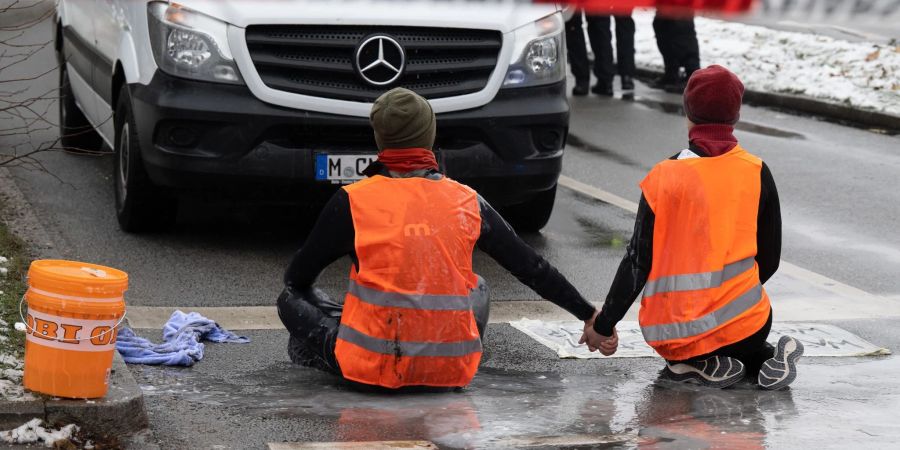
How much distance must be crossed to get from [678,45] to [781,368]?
1120 centimetres

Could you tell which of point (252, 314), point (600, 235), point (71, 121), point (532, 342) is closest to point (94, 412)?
point (252, 314)

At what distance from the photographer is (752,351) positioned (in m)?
5.63

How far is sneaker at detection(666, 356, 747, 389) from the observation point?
18.2 ft

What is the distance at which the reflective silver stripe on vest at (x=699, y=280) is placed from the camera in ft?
18.2

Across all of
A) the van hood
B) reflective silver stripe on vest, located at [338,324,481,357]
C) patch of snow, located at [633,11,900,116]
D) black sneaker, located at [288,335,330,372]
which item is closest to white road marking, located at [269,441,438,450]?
reflective silver stripe on vest, located at [338,324,481,357]

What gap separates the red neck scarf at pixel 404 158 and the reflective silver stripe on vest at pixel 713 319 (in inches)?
43.7

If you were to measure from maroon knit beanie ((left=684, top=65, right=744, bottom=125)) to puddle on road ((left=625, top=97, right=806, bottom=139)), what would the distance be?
25.4 feet

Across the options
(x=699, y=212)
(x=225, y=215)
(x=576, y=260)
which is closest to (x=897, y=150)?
(x=576, y=260)

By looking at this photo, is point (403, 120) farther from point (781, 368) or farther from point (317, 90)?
point (317, 90)

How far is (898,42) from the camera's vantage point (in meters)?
16.9

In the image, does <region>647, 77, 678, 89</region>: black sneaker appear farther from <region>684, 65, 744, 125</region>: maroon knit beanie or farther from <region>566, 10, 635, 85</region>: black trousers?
<region>684, 65, 744, 125</region>: maroon knit beanie

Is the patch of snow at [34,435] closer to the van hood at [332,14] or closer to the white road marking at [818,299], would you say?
the van hood at [332,14]

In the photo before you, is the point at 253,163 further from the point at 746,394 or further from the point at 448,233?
the point at 746,394

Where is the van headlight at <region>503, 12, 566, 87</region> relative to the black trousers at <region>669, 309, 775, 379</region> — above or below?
above
